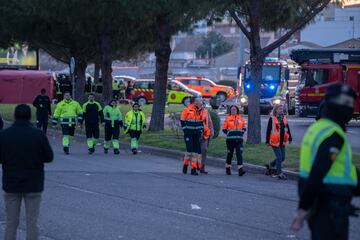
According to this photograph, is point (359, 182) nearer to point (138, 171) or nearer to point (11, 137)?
point (11, 137)

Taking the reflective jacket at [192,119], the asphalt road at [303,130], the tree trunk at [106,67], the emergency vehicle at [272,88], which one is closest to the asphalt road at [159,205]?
the reflective jacket at [192,119]

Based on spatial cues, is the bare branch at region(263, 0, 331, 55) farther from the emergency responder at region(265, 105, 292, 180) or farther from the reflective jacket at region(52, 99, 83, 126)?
the reflective jacket at region(52, 99, 83, 126)

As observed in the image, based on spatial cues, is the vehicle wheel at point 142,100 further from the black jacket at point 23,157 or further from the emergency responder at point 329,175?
the emergency responder at point 329,175

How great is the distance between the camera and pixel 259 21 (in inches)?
875

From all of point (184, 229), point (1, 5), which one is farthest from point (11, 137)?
point (1, 5)

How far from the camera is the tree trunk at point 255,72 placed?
853 inches

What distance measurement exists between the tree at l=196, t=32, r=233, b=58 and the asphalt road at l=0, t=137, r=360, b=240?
9287 centimetres

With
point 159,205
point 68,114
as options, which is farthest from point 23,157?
point 68,114

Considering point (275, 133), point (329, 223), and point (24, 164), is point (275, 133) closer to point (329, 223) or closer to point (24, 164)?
point (24, 164)

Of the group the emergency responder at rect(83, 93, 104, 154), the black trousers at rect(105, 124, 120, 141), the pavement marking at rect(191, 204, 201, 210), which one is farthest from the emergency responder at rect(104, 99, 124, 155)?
the pavement marking at rect(191, 204, 201, 210)

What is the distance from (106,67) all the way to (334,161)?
86.6ft

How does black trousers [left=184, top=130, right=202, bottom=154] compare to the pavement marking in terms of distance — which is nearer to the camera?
the pavement marking

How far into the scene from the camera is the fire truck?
32812 millimetres

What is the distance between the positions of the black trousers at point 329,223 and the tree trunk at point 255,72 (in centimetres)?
1606
